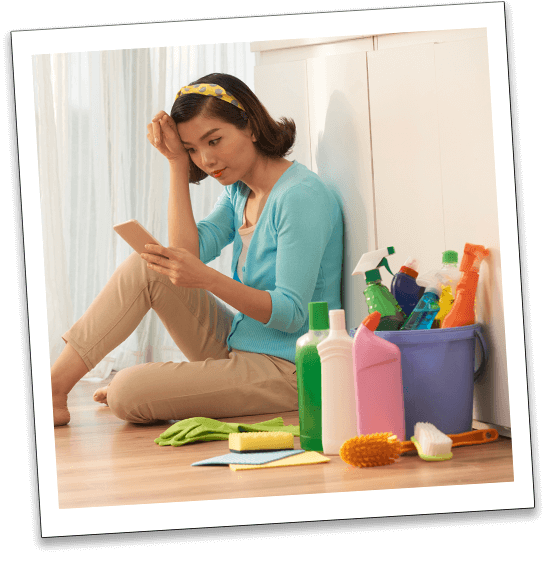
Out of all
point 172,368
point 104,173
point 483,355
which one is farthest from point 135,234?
point 104,173

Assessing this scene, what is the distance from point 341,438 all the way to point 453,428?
16 centimetres

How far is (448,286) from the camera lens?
101 centimetres

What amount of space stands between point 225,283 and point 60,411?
413mm

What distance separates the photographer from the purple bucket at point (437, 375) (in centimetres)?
93

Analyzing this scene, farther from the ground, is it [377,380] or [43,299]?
[43,299]

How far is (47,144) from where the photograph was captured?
6.82 feet

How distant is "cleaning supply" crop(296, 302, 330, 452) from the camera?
933 millimetres

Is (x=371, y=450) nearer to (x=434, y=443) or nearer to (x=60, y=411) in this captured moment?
(x=434, y=443)

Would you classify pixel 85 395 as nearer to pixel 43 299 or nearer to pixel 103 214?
pixel 103 214

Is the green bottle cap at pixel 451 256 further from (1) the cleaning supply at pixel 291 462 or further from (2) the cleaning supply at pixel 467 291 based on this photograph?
(1) the cleaning supply at pixel 291 462

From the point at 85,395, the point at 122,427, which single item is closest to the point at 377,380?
the point at 122,427

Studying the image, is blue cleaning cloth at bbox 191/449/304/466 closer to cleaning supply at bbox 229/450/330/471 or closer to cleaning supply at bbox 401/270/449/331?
cleaning supply at bbox 229/450/330/471

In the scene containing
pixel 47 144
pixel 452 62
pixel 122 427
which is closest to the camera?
pixel 452 62

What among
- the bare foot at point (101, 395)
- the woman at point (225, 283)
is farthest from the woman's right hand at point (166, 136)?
the bare foot at point (101, 395)
